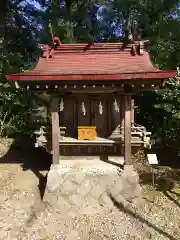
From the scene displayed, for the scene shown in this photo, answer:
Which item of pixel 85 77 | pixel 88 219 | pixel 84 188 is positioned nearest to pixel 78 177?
pixel 84 188

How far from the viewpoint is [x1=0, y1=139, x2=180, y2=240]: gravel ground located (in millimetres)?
7371

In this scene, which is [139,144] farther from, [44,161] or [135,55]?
[44,161]

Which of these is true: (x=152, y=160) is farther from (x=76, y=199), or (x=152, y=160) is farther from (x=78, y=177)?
(x=76, y=199)

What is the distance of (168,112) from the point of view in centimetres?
1240

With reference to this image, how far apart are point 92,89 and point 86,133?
5.25 ft

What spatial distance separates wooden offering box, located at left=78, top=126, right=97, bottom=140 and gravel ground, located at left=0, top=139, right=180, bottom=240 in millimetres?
2253

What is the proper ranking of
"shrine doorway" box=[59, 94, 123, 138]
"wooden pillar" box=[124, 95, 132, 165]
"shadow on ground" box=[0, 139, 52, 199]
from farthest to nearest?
"shadow on ground" box=[0, 139, 52, 199] < "shrine doorway" box=[59, 94, 123, 138] < "wooden pillar" box=[124, 95, 132, 165]

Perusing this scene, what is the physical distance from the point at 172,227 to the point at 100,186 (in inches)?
95.2

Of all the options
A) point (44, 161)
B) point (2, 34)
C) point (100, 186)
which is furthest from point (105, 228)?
point (2, 34)

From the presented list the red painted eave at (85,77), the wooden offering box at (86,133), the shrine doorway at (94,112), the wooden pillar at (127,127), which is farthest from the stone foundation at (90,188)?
the red painted eave at (85,77)

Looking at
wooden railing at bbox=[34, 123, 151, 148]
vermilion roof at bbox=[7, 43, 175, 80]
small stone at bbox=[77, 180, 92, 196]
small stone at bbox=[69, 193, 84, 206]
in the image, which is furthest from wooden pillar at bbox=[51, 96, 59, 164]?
small stone at bbox=[69, 193, 84, 206]

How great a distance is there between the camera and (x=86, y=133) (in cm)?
991

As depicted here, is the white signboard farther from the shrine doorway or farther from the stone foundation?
the shrine doorway

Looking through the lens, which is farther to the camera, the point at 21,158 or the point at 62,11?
the point at 62,11
